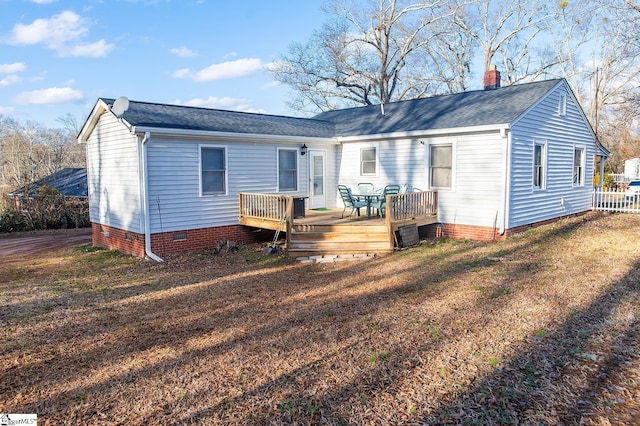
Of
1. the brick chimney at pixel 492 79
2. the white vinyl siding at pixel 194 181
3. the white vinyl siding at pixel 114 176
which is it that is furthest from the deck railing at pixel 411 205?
the white vinyl siding at pixel 114 176

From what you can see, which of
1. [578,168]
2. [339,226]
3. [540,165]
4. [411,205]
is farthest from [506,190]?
[578,168]

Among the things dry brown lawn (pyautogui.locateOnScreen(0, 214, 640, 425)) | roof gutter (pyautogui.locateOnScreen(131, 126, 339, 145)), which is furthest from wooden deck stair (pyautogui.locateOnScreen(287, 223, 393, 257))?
roof gutter (pyautogui.locateOnScreen(131, 126, 339, 145))

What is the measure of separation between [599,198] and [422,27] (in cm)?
1606

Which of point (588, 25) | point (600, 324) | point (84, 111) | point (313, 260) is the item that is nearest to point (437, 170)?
point (313, 260)

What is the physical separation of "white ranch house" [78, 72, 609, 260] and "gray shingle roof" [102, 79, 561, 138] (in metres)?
0.06

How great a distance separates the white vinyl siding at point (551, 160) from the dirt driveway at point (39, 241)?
13279mm

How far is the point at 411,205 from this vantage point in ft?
35.7

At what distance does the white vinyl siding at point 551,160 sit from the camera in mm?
11281

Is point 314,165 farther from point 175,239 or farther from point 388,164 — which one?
point 175,239

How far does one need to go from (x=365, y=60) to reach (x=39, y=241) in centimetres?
2152

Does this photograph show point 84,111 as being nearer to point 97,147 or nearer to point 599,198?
point 97,147

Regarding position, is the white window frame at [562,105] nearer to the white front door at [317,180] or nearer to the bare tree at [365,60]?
the white front door at [317,180]

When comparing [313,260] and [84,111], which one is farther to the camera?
[84,111]

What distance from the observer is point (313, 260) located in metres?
9.95
